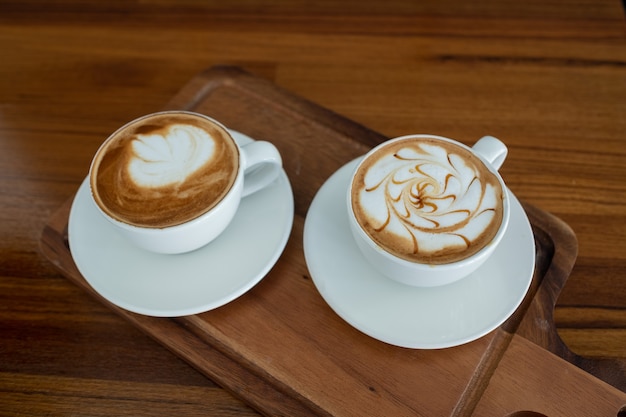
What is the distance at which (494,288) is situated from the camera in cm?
74

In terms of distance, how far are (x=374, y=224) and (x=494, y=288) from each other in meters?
0.18

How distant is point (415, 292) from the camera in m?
0.75

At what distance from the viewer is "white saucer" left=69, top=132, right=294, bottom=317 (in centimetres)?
74

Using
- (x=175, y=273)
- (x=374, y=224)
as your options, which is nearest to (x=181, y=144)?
(x=175, y=273)

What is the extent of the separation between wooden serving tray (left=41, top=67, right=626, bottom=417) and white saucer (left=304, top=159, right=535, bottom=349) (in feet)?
0.11

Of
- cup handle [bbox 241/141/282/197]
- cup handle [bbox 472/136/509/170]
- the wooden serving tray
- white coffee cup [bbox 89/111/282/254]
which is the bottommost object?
the wooden serving tray

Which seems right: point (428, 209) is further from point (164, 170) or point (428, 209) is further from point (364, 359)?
point (164, 170)

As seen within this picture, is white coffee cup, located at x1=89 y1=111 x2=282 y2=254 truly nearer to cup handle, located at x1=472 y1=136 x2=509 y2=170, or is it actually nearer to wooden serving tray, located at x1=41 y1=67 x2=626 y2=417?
wooden serving tray, located at x1=41 y1=67 x2=626 y2=417

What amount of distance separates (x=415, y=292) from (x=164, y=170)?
14.4 inches

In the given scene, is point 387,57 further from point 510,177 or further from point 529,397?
point 529,397

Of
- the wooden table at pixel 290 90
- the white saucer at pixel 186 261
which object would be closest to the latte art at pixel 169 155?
the white saucer at pixel 186 261

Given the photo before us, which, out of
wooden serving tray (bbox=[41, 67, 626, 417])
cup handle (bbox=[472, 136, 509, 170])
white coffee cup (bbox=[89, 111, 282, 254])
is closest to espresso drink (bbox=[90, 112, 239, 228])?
white coffee cup (bbox=[89, 111, 282, 254])

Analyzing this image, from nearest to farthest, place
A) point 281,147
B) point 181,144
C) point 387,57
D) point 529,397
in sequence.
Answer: point 529,397
point 181,144
point 281,147
point 387,57

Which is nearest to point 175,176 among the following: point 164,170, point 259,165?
point 164,170
